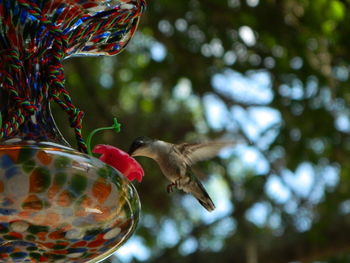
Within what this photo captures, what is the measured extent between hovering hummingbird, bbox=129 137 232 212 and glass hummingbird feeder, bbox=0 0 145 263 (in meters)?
0.60

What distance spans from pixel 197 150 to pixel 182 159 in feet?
0.28

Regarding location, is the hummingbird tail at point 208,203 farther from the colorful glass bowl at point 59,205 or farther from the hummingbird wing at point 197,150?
the colorful glass bowl at point 59,205

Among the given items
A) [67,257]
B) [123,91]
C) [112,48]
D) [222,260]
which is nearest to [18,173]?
[67,257]

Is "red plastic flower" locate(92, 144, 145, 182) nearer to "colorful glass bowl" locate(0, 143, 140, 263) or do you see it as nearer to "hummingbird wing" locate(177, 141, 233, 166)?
"colorful glass bowl" locate(0, 143, 140, 263)

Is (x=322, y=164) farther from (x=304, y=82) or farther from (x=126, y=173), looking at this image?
(x=126, y=173)

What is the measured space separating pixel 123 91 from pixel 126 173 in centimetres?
466

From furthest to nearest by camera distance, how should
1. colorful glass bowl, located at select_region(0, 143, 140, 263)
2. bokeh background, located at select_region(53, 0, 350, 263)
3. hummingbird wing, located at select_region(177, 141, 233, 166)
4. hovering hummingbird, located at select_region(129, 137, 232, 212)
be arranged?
bokeh background, located at select_region(53, 0, 350, 263) < hummingbird wing, located at select_region(177, 141, 233, 166) < hovering hummingbird, located at select_region(129, 137, 232, 212) < colorful glass bowl, located at select_region(0, 143, 140, 263)

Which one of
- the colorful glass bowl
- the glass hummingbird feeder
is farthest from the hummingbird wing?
the colorful glass bowl

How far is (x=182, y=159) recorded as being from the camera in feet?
9.02

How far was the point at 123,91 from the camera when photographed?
6.49 metres

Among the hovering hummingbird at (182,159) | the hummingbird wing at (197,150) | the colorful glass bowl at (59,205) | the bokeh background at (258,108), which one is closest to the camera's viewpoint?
the colorful glass bowl at (59,205)

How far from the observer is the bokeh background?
15.1 feet

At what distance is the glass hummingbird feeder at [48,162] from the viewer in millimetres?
1558

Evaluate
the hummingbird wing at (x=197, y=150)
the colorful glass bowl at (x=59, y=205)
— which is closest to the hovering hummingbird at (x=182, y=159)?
the hummingbird wing at (x=197, y=150)
